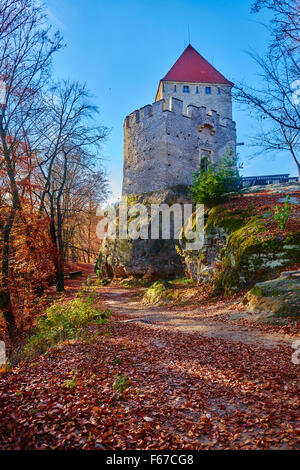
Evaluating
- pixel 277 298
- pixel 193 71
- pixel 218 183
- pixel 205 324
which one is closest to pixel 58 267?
pixel 218 183

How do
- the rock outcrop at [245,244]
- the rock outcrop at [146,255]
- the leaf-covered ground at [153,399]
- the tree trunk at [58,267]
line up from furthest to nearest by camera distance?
1. the rock outcrop at [146,255]
2. the tree trunk at [58,267]
3. the rock outcrop at [245,244]
4. the leaf-covered ground at [153,399]

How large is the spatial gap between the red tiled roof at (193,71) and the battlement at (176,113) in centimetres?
498

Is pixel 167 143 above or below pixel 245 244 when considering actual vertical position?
above

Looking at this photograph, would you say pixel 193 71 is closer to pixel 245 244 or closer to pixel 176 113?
pixel 176 113

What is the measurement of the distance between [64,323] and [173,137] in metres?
15.6

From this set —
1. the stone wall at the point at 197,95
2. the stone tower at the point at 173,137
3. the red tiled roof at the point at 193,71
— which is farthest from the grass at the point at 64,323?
the red tiled roof at the point at 193,71

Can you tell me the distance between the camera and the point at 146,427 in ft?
7.26

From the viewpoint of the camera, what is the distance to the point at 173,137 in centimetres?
1795

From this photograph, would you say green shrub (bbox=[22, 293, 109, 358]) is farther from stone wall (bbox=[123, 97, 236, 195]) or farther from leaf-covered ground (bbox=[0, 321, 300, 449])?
stone wall (bbox=[123, 97, 236, 195])

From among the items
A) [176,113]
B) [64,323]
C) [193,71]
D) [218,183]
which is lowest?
[64,323]

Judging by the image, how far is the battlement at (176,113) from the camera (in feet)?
59.3

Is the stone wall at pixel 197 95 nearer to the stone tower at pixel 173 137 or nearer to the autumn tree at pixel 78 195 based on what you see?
the stone tower at pixel 173 137

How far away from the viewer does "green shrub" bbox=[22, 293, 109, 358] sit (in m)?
5.46
